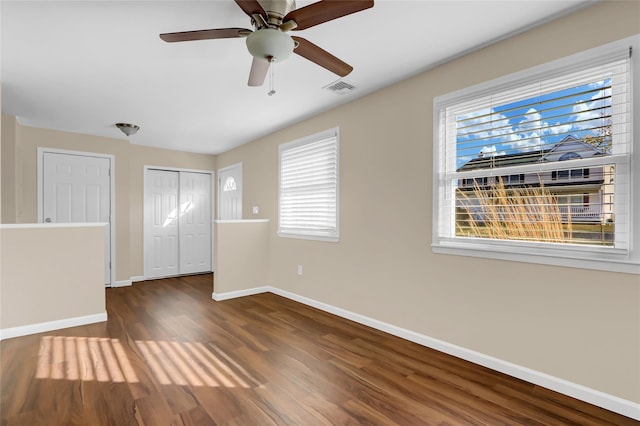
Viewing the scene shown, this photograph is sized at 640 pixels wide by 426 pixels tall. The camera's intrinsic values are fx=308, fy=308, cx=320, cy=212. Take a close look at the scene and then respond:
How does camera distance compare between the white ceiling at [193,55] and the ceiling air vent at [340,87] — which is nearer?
the white ceiling at [193,55]

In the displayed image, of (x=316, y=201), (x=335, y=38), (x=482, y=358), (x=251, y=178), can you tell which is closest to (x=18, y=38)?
(x=335, y=38)

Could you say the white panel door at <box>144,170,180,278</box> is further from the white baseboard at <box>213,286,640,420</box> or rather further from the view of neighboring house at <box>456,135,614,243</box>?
the view of neighboring house at <box>456,135,614,243</box>

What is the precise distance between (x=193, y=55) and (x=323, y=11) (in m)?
1.39

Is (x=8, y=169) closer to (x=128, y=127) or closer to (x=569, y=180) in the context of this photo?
(x=128, y=127)

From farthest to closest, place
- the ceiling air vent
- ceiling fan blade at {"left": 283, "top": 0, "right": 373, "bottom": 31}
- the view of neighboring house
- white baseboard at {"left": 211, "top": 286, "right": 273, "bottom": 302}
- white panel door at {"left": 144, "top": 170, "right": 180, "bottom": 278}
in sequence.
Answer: white panel door at {"left": 144, "top": 170, "right": 180, "bottom": 278}
white baseboard at {"left": 211, "top": 286, "right": 273, "bottom": 302}
the ceiling air vent
the view of neighboring house
ceiling fan blade at {"left": 283, "top": 0, "right": 373, "bottom": 31}

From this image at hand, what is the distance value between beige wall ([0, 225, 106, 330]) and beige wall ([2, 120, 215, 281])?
108 cm

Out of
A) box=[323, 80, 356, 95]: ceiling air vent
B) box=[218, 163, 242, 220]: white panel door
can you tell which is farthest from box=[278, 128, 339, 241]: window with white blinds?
box=[218, 163, 242, 220]: white panel door

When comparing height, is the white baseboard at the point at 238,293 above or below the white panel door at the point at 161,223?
below

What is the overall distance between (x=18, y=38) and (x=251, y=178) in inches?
133

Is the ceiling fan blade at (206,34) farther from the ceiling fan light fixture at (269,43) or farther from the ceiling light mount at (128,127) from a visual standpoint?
the ceiling light mount at (128,127)

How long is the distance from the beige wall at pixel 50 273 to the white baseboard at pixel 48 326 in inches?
1.2

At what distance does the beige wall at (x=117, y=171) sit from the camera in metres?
3.98

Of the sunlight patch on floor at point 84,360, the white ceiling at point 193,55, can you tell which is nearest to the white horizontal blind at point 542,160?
the white ceiling at point 193,55

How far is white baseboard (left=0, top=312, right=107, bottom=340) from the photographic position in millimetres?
3061
